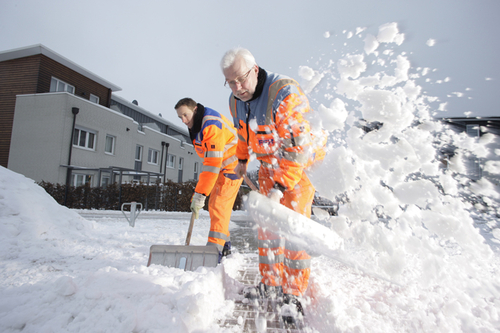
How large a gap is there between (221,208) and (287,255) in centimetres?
118

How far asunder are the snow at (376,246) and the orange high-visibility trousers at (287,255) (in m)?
0.13

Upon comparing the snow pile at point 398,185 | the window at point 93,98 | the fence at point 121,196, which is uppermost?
the window at point 93,98

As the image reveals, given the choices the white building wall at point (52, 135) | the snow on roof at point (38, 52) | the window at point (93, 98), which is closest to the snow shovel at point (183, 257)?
the white building wall at point (52, 135)

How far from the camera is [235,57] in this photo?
188 centimetres

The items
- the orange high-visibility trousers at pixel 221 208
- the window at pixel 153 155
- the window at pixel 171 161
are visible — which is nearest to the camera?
the orange high-visibility trousers at pixel 221 208

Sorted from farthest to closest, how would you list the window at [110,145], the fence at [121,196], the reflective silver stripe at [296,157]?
the window at [110,145], the fence at [121,196], the reflective silver stripe at [296,157]

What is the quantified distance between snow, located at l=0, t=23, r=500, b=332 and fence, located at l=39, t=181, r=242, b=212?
9.90 metres

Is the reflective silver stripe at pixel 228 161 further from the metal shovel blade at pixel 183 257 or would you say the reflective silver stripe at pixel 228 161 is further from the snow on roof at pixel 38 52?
the snow on roof at pixel 38 52

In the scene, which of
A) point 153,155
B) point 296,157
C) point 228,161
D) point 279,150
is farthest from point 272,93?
point 153,155

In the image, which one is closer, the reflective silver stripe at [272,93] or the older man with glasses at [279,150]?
the older man with glasses at [279,150]

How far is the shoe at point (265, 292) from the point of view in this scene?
1.94m

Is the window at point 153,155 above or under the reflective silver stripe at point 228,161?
above

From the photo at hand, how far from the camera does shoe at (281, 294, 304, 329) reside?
1606 millimetres

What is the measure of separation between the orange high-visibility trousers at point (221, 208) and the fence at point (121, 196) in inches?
346
